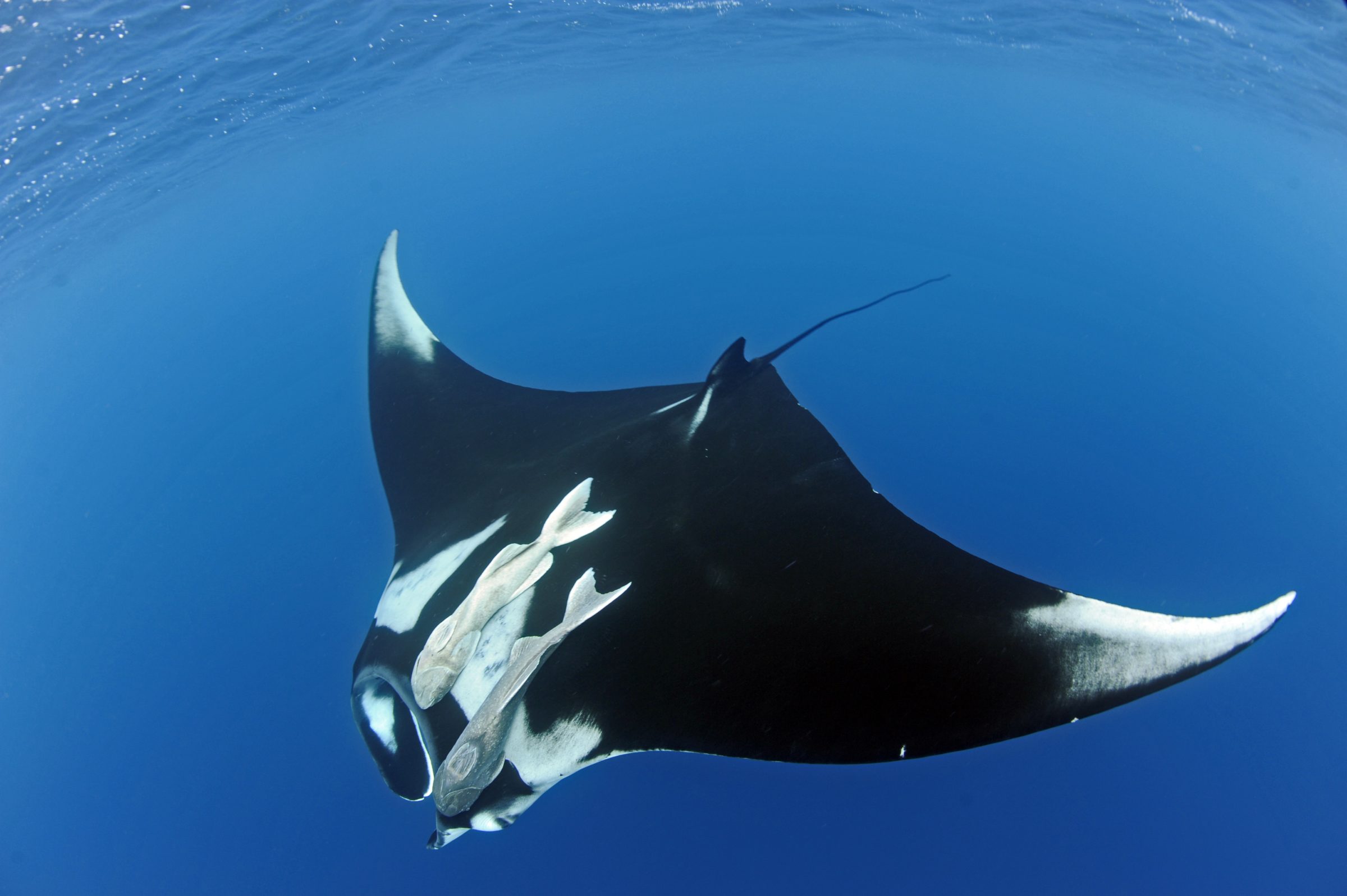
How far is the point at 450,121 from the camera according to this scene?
1424 cm

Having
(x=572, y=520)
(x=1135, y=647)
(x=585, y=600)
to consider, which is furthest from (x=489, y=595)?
A: (x=1135, y=647)

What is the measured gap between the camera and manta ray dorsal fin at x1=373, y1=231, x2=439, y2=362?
3.70 metres

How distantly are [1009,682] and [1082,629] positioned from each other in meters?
0.28

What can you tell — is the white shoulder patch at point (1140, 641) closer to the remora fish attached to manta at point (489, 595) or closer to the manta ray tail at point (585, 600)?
the manta ray tail at point (585, 600)

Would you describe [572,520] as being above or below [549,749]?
above

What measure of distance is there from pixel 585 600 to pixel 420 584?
0.84m

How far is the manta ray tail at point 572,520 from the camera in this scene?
2443 millimetres

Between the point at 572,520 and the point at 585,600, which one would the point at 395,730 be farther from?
the point at 572,520

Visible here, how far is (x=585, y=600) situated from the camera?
7.22 ft

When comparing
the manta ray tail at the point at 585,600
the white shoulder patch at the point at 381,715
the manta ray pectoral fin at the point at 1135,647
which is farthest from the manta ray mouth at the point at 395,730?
the manta ray pectoral fin at the point at 1135,647

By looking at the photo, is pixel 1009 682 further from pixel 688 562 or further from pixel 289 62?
pixel 289 62

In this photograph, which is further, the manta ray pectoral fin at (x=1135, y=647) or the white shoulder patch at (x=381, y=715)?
the white shoulder patch at (x=381, y=715)

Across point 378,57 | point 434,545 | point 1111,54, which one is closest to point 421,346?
point 434,545

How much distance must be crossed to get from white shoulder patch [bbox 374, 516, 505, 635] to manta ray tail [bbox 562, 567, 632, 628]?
1.87 feet
